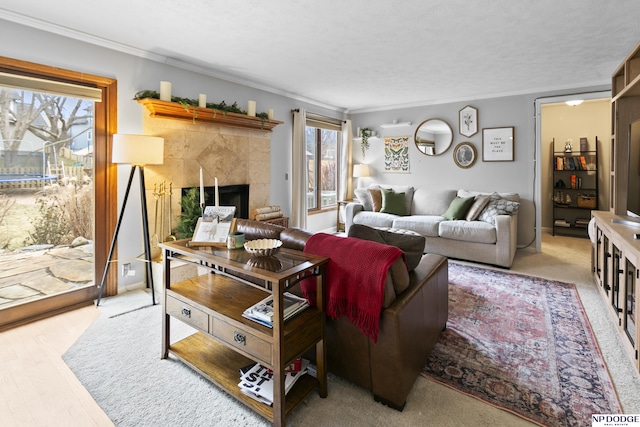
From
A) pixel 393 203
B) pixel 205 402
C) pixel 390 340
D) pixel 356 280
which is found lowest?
pixel 205 402

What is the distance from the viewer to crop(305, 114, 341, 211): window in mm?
5922

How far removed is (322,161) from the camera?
6.20m

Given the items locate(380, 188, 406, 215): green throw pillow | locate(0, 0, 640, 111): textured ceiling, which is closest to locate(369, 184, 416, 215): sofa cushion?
locate(380, 188, 406, 215): green throw pillow

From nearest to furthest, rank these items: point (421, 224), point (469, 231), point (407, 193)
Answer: point (469, 231) < point (421, 224) < point (407, 193)

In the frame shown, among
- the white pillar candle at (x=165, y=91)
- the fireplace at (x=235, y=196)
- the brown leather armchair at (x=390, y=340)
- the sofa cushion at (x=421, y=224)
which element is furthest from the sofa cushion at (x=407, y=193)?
the white pillar candle at (x=165, y=91)

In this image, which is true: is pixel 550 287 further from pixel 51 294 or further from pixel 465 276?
pixel 51 294

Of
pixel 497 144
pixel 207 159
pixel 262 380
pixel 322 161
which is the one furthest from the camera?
pixel 322 161

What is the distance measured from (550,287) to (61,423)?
413cm

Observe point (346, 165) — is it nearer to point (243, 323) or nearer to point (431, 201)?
point (431, 201)

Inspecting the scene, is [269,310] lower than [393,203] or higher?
lower

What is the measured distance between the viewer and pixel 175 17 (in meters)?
2.58

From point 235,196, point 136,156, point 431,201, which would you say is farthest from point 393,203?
point 136,156

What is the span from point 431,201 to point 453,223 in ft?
3.04

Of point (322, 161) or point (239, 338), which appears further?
point (322, 161)
